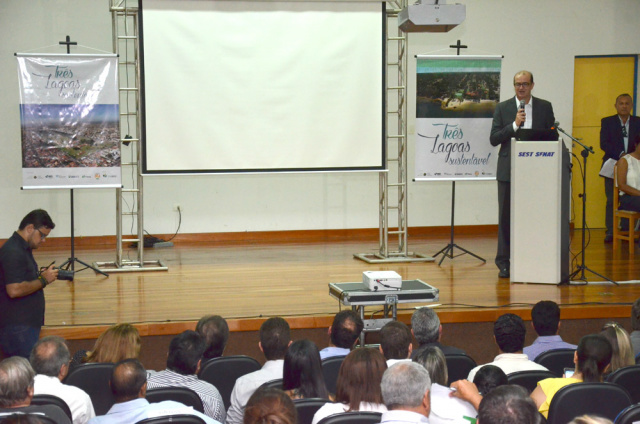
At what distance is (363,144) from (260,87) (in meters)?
1.19

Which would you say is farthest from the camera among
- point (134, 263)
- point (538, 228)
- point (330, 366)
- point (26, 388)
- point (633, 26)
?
point (633, 26)

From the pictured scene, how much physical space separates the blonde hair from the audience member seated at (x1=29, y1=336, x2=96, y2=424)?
233 millimetres

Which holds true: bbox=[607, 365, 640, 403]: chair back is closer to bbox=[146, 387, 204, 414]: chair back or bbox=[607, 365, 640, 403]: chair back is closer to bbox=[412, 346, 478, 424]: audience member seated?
bbox=[412, 346, 478, 424]: audience member seated

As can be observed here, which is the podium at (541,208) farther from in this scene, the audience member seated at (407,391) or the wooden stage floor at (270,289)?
the audience member seated at (407,391)

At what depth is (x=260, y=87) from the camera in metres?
7.62

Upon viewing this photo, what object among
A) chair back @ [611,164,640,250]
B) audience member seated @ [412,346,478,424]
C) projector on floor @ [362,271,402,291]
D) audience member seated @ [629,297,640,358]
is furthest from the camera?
chair back @ [611,164,640,250]

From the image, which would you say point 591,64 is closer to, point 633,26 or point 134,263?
point 633,26

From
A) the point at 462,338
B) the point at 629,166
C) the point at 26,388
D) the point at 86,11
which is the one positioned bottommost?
the point at 462,338

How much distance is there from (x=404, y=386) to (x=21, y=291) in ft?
9.91

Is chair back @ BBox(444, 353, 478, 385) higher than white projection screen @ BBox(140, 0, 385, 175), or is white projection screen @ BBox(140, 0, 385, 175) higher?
white projection screen @ BBox(140, 0, 385, 175)

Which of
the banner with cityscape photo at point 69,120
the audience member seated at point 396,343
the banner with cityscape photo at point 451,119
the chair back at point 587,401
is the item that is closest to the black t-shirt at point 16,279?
the banner with cityscape photo at point 69,120

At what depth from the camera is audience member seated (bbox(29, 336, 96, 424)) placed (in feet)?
10.7

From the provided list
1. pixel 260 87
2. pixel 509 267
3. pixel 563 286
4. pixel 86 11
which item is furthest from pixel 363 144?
pixel 86 11

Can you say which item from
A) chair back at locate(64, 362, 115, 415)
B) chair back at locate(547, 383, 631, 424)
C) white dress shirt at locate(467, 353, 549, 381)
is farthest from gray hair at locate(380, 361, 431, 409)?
chair back at locate(64, 362, 115, 415)
